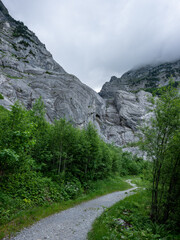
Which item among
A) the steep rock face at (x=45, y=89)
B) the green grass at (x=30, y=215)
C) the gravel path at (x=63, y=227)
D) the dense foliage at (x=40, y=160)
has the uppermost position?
the steep rock face at (x=45, y=89)

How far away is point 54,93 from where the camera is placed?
59312 mm

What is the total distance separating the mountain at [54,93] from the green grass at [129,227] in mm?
19475

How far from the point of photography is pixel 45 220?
8.31 meters

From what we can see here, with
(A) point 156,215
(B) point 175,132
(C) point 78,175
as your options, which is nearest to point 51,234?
(A) point 156,215

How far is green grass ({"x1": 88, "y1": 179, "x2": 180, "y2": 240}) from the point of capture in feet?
18.5

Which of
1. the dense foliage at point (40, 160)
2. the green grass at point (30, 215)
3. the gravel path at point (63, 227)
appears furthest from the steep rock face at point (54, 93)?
the gravel path at point (63, 227)

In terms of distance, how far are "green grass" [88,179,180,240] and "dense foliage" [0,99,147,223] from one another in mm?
4526

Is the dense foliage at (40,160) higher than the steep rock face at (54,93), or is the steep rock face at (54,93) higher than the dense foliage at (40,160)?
the steep rock face at (54,93)

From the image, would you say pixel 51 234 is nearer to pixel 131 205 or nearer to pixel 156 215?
pixel 156 215

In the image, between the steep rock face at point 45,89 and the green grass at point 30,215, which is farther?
the steep rock face at point 45,89

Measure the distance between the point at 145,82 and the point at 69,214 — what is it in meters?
189

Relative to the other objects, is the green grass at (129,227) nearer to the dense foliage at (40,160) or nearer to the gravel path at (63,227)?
the gravel path at (63,227)

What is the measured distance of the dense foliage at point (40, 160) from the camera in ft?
25.8

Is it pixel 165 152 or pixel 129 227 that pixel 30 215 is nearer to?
pixel 129 227
